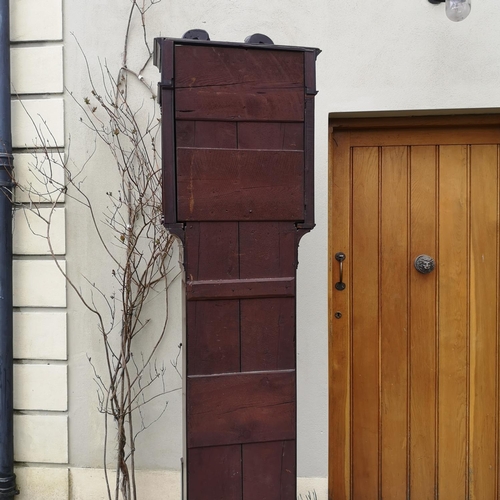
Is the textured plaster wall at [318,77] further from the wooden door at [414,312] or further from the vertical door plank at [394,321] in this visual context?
the vertical door plank at [394,321]

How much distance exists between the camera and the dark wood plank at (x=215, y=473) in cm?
208

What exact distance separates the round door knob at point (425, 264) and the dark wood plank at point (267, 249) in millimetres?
1276

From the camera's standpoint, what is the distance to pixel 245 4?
2990 mm

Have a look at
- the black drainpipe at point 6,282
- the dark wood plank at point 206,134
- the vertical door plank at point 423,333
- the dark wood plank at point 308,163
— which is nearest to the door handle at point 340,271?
the vertical door plank at point 423,333

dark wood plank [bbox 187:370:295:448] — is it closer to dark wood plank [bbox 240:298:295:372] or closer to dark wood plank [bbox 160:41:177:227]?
dark wood plank [bbox 240:298:295:372]

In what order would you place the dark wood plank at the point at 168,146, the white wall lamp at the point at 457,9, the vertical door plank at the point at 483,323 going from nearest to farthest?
the dark wood plank at the point at 168,146 < the white wall lamp at the point at 457,9 < the vertical door plank at the point at 483,323

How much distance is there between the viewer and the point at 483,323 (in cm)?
312

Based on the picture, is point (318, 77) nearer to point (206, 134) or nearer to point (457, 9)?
point (457, 9)

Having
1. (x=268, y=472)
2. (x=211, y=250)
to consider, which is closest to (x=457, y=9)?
(x=211, y=250)

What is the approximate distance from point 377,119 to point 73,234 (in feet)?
6.06

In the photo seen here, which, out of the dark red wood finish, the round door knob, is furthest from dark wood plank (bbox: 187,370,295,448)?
the round door knob

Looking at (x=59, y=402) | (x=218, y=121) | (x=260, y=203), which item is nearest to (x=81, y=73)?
(x=218, y=121)

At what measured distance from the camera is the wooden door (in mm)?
3119

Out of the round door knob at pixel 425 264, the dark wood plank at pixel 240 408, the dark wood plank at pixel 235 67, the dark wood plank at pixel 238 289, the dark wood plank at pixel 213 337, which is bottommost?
the dark wood plank at pixel 240 408
